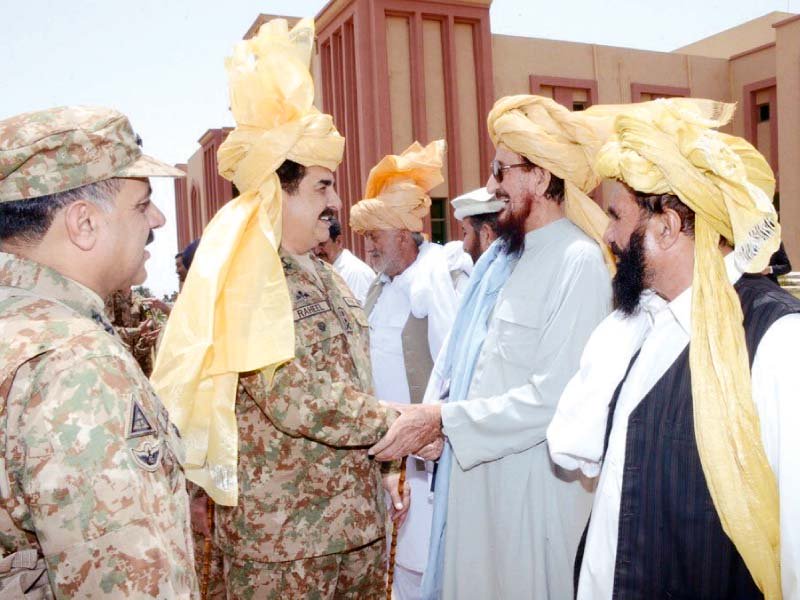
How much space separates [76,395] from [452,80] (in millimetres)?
13021

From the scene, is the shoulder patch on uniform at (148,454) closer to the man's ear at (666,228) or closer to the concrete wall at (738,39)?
the man's ear at (666,228)

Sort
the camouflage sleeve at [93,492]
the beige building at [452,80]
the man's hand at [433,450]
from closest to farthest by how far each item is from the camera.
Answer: the camouflage sleeve at [93,492], the man's hand at [433,450], the beige building at [452,80]

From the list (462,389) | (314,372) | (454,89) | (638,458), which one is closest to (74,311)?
(314,372)

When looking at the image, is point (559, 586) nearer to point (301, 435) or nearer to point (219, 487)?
point (301, 435)

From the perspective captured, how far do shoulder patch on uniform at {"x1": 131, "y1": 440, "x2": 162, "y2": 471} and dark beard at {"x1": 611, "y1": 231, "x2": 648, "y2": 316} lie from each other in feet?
4.74

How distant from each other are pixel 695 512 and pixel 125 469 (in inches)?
54.4

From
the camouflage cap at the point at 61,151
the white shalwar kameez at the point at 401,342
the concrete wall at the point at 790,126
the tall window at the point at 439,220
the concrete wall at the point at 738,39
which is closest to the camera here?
the camouflage cap at the point at 61,151

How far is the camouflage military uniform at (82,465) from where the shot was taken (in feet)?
4.03

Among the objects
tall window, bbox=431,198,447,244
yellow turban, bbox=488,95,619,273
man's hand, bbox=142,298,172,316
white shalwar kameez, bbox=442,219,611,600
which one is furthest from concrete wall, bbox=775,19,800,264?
white shalwar kameez, bbox=442,219,611,600

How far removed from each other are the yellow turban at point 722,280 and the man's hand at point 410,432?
127cm

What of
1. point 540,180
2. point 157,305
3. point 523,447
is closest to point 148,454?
point 523,447

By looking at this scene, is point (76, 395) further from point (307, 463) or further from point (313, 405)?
point (307, 463)

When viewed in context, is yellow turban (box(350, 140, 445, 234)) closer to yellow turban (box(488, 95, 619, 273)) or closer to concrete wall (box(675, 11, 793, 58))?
yellow turban (box(488, 95, 619, 273))

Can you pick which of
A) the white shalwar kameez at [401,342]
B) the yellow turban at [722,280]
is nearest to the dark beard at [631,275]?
the yellow turban at [722,280]
